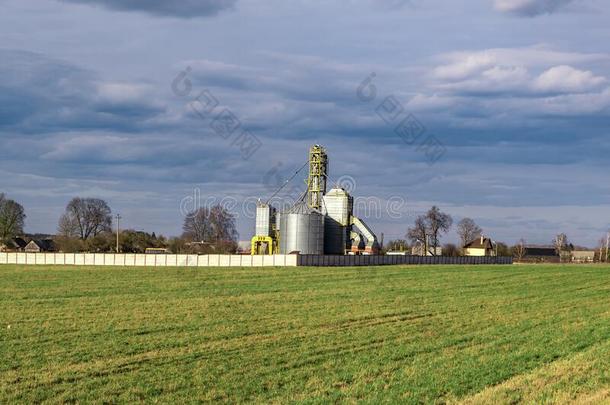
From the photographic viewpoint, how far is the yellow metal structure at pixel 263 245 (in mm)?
94625

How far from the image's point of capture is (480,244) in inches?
6526

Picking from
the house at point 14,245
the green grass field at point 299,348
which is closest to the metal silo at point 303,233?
Answer: the green grass field at point 299,348

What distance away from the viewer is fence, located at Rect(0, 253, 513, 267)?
3019 inches

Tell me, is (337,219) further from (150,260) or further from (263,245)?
(150,260)

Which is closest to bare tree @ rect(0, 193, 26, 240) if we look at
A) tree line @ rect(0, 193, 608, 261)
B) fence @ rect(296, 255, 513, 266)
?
tree line @ rect(0, 193, 608, 261)

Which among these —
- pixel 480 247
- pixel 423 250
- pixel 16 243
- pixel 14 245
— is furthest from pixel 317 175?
pixel 16 243

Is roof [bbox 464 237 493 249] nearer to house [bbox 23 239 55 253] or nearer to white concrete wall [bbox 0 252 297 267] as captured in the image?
house [bbox 23 239 55 253]

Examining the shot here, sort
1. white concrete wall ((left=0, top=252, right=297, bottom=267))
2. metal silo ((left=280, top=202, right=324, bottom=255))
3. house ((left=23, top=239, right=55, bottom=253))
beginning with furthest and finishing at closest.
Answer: house ((left=23, top=239, right=55, bottom=253)) < metal silo ((left=280, top=202, right=324, bottom=255)) < white concrete wall ((left=0, top=252, right=297, bottom=267))

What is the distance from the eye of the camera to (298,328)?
2375cm

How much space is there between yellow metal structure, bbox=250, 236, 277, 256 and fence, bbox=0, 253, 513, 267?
13.8 metres

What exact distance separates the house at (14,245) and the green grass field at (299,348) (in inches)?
4279

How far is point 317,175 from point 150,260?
25.5m

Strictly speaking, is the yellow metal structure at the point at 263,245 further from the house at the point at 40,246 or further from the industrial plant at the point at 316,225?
the house at the point at 40,246

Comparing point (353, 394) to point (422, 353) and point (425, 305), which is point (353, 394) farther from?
point (425, 305)
